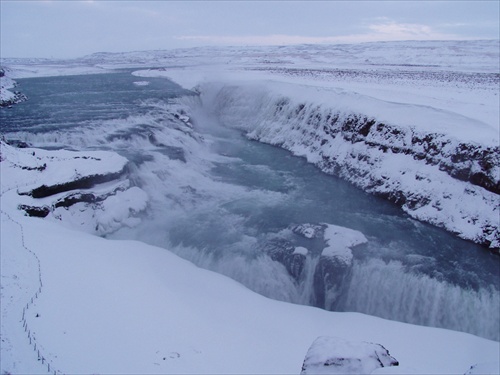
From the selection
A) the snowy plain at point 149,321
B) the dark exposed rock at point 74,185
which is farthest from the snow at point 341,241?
the dark exposed rock at point 74,185

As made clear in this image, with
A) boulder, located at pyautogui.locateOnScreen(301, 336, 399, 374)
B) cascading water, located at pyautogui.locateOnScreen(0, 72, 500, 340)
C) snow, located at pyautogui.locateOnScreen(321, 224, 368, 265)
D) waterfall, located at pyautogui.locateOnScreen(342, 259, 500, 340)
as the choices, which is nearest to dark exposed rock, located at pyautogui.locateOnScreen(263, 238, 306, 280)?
cascading water, located at pyautogui.locateOnScreen(0, 72, 500, 340)

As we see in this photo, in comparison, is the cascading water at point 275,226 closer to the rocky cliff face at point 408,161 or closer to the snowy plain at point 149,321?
the rocky cliff face at point 408,161

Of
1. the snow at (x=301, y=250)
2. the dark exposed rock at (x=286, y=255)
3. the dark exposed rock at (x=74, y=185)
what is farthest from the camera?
the dark exposed rock at (x=74, y=185)

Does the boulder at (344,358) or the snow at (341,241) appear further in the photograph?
the snow at (341,241)

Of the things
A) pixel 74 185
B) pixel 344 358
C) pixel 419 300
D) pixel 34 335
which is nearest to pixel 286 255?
pixel 419 300

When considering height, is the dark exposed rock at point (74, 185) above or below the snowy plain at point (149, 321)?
above

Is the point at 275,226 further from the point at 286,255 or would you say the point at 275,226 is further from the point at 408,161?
the point at 408,161
